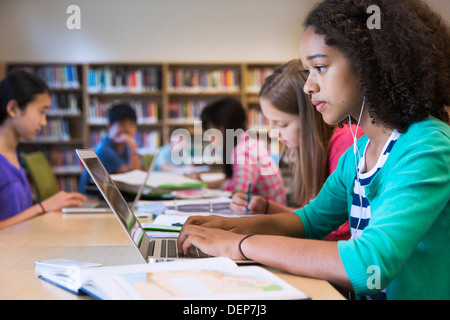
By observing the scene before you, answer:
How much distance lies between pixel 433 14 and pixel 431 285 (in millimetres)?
559

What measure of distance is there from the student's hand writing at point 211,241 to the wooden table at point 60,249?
10 cm

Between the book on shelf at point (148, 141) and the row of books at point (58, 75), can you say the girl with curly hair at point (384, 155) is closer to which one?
the book on shelf at point (148, 141)

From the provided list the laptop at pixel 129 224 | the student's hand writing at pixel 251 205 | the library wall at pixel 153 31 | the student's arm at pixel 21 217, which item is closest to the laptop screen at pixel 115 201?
the laptop at pixel 129 224

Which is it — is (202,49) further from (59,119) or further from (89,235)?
(89,235)

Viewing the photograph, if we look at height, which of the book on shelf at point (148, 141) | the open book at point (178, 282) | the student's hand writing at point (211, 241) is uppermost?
the open book at point (178, 282)

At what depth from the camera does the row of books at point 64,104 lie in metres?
5.38

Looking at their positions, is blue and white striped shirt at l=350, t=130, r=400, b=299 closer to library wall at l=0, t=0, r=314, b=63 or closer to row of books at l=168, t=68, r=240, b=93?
row of books at l=168, t=68, r=240, b=93

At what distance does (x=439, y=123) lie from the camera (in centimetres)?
92

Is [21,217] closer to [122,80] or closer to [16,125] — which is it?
[16,125]

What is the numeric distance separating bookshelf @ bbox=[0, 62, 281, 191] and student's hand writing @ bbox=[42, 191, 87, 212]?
352 cm

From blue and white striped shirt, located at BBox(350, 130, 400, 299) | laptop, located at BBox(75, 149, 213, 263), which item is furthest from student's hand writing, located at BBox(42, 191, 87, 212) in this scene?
blue and white striped shirt, located at BBox(350, 130, 400, 299)

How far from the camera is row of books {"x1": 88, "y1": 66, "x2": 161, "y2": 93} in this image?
536cm
